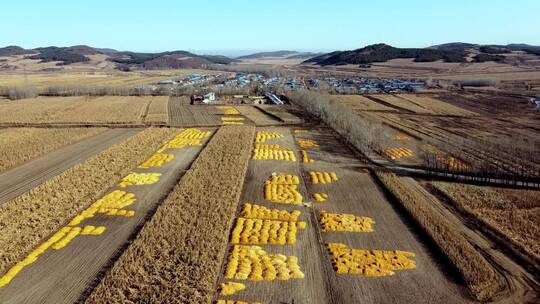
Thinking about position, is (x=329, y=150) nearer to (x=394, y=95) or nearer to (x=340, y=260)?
(x=340, y=260)

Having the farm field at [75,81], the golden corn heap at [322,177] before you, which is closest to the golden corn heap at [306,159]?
the golden corn heap at [322,177]

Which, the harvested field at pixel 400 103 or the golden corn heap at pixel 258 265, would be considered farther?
the harvested field at pixel 400 103

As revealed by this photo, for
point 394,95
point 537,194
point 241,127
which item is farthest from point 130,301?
point 394,95

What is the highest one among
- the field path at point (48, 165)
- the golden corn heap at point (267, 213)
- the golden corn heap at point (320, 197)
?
the field path at point (48, 165)

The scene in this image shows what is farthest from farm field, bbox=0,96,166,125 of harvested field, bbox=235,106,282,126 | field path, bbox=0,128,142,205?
harvested field, bbox=235,106,282,126

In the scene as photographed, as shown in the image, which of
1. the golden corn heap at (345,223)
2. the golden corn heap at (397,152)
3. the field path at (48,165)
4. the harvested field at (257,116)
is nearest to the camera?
the golden corn heap at (345,223)

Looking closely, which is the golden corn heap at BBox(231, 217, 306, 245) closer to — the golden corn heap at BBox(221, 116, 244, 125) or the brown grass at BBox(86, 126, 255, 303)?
the brown grass at BBox(86, 126, 255, 303)

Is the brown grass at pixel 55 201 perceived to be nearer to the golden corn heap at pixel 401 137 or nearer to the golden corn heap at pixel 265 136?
the golden corn heap at pixel 265 136
